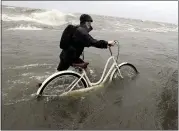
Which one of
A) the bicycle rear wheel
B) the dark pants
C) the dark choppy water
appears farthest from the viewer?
the bicycle rear wheel

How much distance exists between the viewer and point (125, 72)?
7.22 metres

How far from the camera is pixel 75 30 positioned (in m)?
5.13

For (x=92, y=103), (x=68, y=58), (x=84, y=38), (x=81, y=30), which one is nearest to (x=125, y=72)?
(x=92, y=103)

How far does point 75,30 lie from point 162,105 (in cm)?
297

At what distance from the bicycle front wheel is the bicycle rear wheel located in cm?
131

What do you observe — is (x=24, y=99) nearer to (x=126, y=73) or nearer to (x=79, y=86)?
(x=79, y=86)

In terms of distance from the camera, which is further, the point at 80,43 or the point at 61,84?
the point at 61,84

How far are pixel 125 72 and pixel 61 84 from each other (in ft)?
8.40

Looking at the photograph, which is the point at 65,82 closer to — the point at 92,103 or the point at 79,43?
the point at 92,103

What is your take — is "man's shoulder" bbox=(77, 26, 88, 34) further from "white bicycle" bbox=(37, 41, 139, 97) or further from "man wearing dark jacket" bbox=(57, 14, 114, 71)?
"white bicycle" bbox=(37, 41, 139, 97)

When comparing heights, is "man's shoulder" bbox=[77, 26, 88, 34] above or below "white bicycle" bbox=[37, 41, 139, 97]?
above

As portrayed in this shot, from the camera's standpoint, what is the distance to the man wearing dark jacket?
5089mm

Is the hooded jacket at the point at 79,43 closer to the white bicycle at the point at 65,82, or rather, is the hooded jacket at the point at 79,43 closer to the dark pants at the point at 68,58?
the dark pants at the point at 68,58

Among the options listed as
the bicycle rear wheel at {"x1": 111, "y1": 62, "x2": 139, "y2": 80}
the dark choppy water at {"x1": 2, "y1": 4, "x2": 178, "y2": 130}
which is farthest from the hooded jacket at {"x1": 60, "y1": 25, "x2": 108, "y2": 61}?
the bicycle rear wheel at {"x1": 111, "y1": 62, "x2": 139, "y2": 80}
